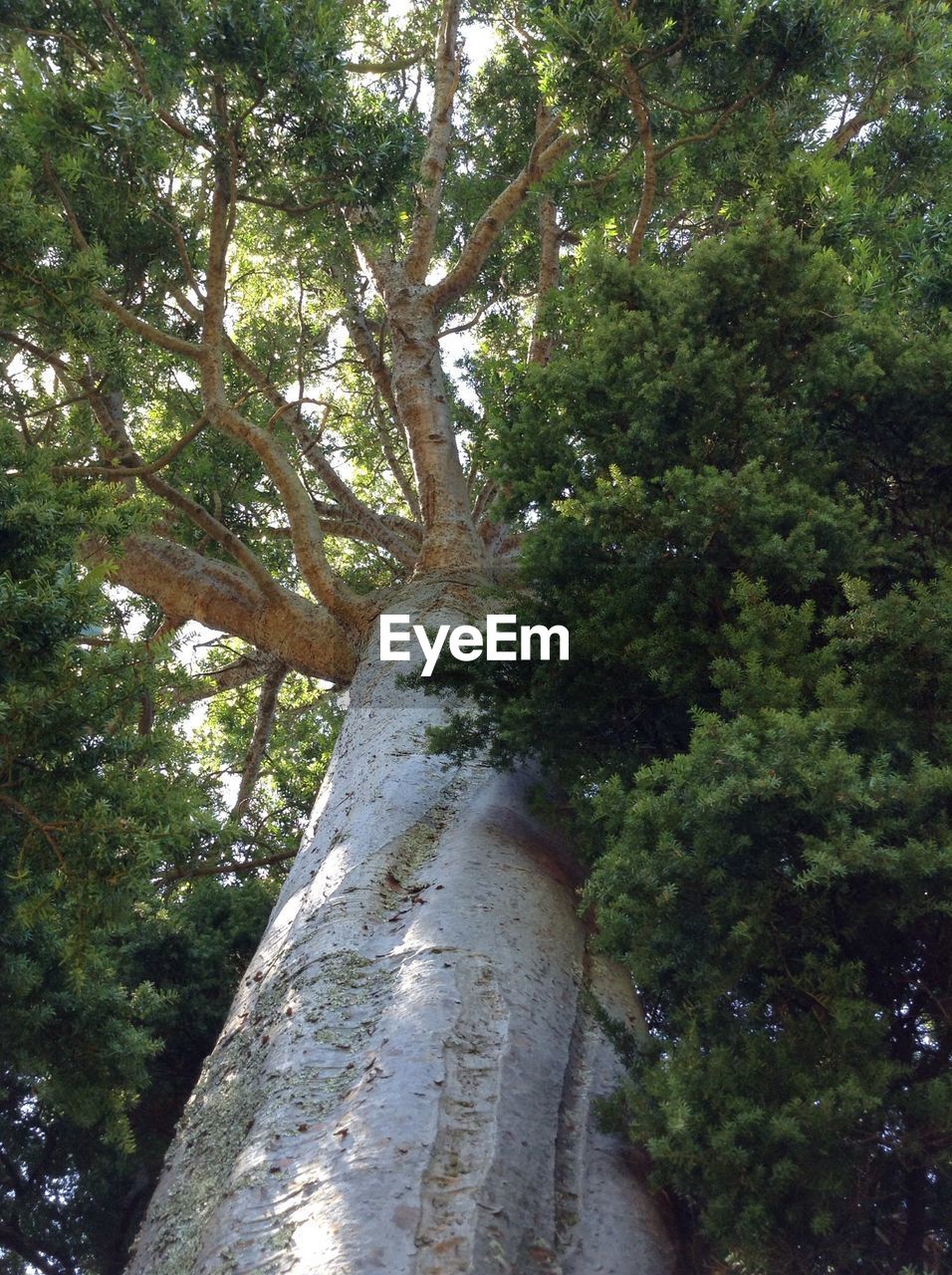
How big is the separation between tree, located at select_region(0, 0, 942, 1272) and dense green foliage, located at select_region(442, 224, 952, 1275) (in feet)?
1.38

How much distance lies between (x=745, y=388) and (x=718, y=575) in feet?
3.06

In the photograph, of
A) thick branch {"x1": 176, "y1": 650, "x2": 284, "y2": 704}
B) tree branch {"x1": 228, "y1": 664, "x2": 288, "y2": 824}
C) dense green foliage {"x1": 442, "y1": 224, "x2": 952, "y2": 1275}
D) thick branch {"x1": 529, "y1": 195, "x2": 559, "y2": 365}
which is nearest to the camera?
dense green foliage {"x1": 442, "y1": 224, "x2": 952, "y2": 1275}

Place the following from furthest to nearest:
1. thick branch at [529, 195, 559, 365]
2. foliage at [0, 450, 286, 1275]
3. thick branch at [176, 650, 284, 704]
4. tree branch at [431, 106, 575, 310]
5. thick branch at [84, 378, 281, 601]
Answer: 1. thick branch at [529, 195, 559, 365]
2. thick branch at [176, 650, 284, 704]
3. tree branch at [431, 106, 575, 310]
4. thick branch at [84, 378, 281, 601]
5. foliage at [0, 450, 286, 1275]

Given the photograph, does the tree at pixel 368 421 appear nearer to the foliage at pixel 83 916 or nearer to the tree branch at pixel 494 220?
the tree branch at pixel 494 220

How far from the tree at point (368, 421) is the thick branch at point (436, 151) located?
0.11 ft

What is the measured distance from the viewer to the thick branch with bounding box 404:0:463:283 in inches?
330

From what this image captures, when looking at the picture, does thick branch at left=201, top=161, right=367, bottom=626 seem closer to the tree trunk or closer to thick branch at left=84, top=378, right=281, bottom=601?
thick branch at left=84, top=378, right=281, bottom=601

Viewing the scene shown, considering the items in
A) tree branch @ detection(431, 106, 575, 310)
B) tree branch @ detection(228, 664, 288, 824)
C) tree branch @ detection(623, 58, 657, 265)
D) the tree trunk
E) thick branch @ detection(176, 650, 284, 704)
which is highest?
tree branch @ detection(431, 106, 575, 310)

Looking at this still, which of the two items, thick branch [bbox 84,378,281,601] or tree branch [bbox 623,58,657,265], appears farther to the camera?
thick branch [bbox 84,378,281,601]

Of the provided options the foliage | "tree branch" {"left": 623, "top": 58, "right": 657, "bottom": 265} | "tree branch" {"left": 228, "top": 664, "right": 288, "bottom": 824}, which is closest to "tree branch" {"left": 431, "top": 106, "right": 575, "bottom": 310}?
"tree branch" {"left": 623, "top": 58, "right": 657, "bottom": 265}

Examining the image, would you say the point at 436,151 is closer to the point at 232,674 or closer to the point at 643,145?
the point at 643,145

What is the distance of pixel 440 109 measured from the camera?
8.99 meters

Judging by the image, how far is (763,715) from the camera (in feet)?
11.1

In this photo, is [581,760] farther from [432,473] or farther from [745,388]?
[432,473]
